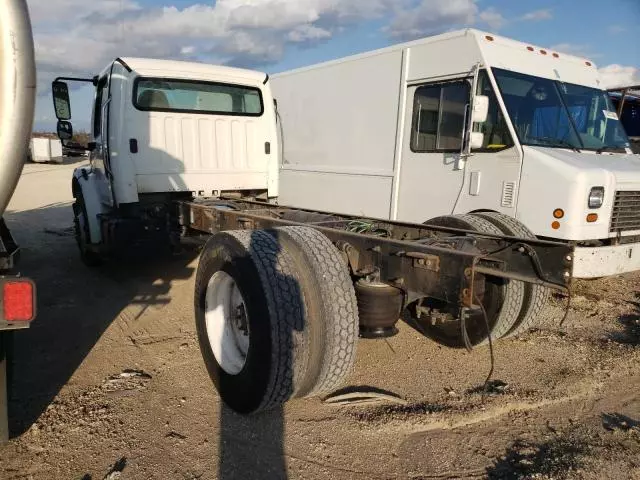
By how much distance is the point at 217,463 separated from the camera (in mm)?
2594

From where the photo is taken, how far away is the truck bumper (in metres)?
4.54

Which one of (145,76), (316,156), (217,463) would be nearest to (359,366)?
(217,463)

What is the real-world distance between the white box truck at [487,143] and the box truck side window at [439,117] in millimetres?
13

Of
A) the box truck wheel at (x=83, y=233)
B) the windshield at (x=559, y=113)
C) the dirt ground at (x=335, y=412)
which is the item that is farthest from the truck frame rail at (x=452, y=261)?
the box truck wheel at (x=83, y=233)

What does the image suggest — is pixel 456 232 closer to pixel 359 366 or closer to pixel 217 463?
pixel 359 366

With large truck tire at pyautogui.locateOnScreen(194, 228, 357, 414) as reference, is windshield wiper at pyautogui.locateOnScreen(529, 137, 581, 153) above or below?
above

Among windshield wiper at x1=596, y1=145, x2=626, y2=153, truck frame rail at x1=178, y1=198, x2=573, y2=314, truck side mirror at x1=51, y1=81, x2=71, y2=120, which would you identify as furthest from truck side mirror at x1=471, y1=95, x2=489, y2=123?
truck side mirror at x1=51, y1=81, x2=71, y2=120

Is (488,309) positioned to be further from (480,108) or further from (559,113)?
(559,113)

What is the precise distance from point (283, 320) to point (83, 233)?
4563 millimetres

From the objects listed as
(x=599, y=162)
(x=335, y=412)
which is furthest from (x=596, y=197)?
(x=335, y=412)

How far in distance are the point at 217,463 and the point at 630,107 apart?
1230 centimetres

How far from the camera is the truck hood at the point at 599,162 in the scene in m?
4.75

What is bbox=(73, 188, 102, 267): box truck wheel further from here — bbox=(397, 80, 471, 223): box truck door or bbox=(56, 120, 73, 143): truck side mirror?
bbox=(397, 80, 471, 223): box truck door

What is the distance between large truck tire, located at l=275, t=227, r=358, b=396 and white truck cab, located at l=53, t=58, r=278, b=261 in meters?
3.13
